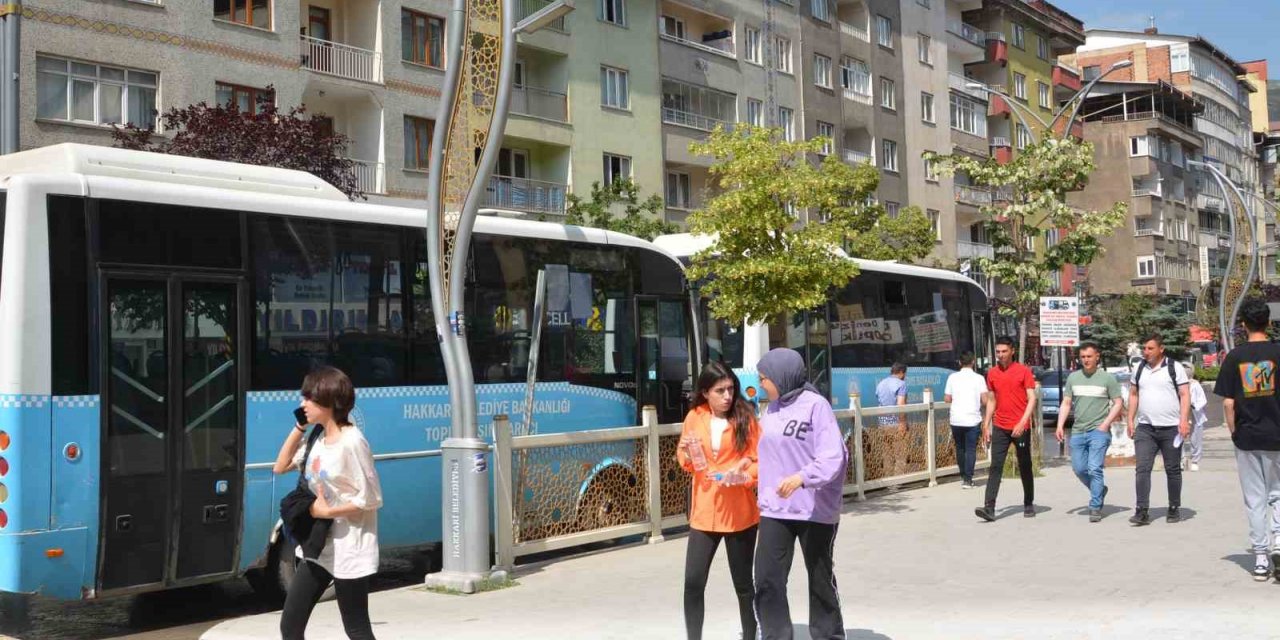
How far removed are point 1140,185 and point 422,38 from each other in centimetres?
5878

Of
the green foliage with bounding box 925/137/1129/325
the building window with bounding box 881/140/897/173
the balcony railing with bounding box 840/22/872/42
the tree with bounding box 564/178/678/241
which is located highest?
the balcony railing with bounding box 840/22/872/42

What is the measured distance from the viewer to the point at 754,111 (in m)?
47.5

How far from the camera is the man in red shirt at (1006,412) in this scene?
46.2 feet

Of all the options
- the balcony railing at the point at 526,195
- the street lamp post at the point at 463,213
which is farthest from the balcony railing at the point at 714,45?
the street lamp post at the point at 463,213

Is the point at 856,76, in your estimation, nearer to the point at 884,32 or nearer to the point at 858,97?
the point at 858,97

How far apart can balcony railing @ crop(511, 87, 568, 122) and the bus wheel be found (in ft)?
80.3

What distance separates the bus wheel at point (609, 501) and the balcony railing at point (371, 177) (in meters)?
19.9

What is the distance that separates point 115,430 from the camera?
9445 mm

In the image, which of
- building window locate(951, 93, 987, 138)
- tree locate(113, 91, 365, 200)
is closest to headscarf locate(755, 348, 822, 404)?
tree locate(113, 91, 365, 200)

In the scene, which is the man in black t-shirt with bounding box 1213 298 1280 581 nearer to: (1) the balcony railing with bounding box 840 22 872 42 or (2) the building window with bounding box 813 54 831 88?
(2) the building window with bounding box 813 54 831 88

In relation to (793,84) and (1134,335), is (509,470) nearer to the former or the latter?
(793,84)

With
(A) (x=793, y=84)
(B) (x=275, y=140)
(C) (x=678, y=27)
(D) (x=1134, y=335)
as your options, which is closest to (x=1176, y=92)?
(D) (x=1134, y=335)

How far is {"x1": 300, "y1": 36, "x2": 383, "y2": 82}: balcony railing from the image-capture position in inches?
1217

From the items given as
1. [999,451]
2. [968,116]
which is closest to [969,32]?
[968,116]
